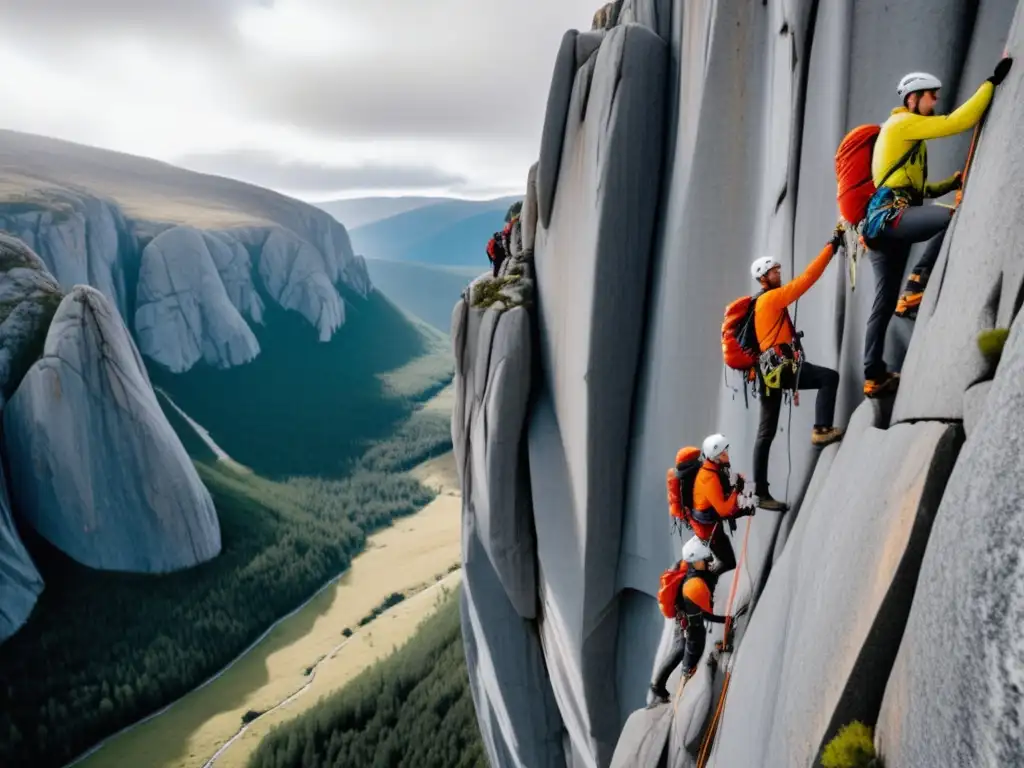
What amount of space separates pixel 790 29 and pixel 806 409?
18.9 feet

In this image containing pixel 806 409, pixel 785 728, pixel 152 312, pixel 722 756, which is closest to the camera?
pixel 785 728

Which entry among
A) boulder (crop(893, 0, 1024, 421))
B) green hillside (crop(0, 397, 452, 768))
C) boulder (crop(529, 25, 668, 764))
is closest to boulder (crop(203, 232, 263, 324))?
green hillside (crop(0, 397, 452, 768))

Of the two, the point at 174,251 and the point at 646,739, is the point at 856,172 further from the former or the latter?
the point at 174,251

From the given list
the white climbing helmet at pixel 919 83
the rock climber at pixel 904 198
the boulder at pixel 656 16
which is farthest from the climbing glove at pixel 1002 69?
the boulder at pixel 656 16

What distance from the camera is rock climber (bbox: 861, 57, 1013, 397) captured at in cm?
552

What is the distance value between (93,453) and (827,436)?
45.8 meters

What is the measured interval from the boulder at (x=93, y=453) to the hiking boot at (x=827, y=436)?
1767 inches

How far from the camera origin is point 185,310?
82.8m

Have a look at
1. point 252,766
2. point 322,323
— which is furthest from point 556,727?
point 322,323

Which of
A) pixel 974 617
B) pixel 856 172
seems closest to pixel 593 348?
pixel 856 172

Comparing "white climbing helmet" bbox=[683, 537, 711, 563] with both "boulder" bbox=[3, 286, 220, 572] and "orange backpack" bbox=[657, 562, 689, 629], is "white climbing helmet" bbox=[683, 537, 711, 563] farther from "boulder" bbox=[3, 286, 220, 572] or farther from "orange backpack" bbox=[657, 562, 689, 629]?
"boulder" bbox=[3, 286, 220, 572]

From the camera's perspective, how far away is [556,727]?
19.8 m

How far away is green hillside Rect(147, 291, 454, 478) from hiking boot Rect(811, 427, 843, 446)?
70.4 metres

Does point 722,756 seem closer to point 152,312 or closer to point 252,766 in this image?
point 252,766
